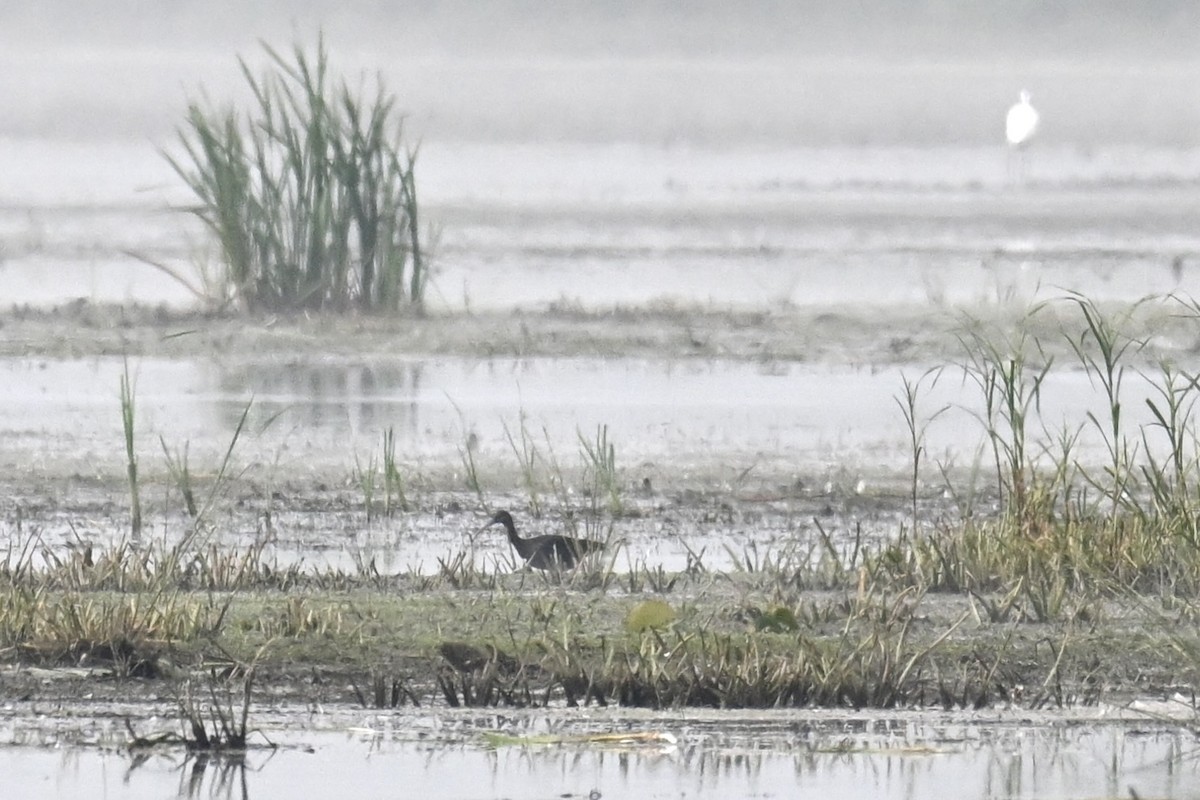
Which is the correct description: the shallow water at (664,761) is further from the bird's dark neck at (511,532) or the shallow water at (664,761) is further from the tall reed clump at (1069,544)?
the bird's dark neck at (511,532)

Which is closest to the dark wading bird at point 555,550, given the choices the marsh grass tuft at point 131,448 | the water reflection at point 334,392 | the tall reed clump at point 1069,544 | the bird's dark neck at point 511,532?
the bird's dark neck at point 511,532

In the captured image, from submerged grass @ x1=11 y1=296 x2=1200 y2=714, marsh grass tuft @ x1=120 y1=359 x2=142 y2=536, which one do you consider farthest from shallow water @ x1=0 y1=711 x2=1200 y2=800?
marsh grass tuft @ x1=120 y1=359 x2=142 y2=536

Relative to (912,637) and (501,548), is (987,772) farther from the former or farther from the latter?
(501,548)

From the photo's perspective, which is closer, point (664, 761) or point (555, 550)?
point (664, 761)

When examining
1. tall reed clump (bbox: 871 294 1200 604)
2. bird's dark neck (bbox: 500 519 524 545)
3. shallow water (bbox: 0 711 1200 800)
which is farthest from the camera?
bird's dark neck (bbox: 500 519 524 545)

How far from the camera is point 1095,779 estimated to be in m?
5.19

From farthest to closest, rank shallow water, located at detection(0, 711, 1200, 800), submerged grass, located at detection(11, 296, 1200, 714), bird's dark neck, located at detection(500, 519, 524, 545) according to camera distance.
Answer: bird's dark neck, located at detection(500, 519, 524, 545) < submerged grass, located at detection(11, 296, 1200, 714) < shallow water, located at detection(0, 711, 1200, 800)

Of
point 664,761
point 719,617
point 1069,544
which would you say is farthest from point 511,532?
point 664,761

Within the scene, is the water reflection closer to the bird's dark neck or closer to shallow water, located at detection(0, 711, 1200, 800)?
the bird's dark neck

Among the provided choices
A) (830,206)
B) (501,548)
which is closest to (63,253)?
(830,206)

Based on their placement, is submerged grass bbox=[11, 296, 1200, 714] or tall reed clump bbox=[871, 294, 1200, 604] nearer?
submerged grass bbox=[11, 296, 1200, 714]

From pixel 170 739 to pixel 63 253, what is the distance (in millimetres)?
21134

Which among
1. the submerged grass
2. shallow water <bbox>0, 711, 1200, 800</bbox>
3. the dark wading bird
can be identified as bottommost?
shallow water <bbox>0, 711, 1200, 800</bbox>

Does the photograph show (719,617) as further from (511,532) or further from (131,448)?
(131,448)
